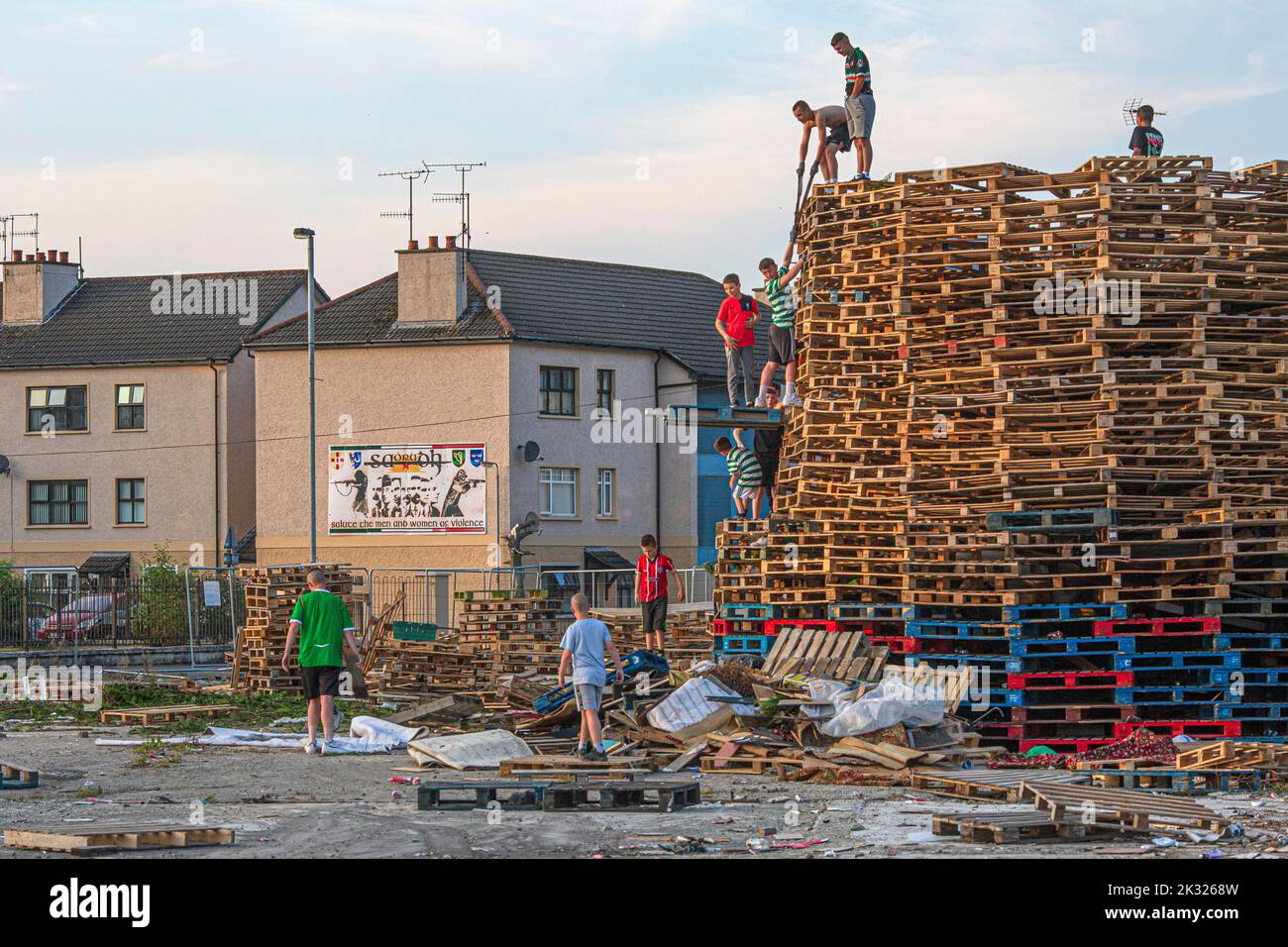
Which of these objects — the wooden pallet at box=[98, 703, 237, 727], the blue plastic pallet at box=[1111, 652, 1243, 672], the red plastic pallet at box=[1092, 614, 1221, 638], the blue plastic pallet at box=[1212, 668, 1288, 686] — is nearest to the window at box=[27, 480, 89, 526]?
the wooden pallet at box=[98, 703, 237, 727]

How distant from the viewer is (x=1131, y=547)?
1889 cm

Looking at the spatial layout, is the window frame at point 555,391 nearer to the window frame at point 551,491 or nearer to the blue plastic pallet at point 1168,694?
the window frame at point 551,491

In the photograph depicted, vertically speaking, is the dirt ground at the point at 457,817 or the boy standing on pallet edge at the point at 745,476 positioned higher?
the boy standing on pallet edge at the point at 745,476

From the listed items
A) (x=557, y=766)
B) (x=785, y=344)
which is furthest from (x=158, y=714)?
Answer: (x=785, y=344)

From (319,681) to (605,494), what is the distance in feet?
99.9

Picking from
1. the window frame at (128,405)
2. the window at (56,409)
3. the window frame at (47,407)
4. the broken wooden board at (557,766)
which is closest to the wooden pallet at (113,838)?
the broken wooden board at (557,766)

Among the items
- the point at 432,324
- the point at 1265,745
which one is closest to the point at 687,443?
the point at 432,324

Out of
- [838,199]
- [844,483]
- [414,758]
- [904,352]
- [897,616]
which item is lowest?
[414,758]

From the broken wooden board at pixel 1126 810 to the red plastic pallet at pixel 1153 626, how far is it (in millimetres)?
5122

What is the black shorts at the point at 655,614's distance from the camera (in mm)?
23625

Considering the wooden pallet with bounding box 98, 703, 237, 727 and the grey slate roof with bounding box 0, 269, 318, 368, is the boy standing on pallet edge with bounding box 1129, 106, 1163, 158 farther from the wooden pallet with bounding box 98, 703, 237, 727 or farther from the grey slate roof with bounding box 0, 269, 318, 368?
the grey slate roof with bounding box 0, 269, 318, 368

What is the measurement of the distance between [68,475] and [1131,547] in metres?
38.9
